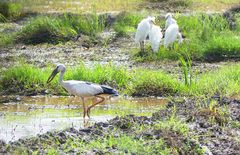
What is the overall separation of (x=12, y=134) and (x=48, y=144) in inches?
94.4

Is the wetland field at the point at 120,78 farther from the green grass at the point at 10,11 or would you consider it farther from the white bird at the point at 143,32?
the white bird at the point at 143,32

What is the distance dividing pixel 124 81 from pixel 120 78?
0.37 ft

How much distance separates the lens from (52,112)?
44.0 feet

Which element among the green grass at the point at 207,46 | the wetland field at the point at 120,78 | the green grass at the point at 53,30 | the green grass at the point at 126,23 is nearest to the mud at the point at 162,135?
the wetland field at the point at 120,78

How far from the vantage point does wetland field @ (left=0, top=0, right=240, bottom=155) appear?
9609mm

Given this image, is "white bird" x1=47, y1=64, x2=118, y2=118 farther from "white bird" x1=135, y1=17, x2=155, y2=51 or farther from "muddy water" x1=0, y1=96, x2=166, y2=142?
"white bird" x1=135, y1=17, x2=155, y2=51

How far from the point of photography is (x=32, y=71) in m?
15.4

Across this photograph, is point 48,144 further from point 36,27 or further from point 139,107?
point 36,27

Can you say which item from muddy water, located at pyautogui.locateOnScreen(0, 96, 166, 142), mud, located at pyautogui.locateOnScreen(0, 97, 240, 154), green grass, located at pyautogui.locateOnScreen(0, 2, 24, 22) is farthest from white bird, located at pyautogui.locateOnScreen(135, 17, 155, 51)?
mud, located at pyautogui.locateOnScreen(0, 97, 240, 154)

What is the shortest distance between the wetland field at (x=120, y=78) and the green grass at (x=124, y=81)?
2 centimetres

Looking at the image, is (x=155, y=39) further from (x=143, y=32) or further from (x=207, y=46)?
(x=207, y=46)

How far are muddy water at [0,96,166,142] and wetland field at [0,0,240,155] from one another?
0.06 ft

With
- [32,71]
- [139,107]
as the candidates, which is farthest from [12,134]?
[32,71]

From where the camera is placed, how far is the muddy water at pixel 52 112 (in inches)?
475
